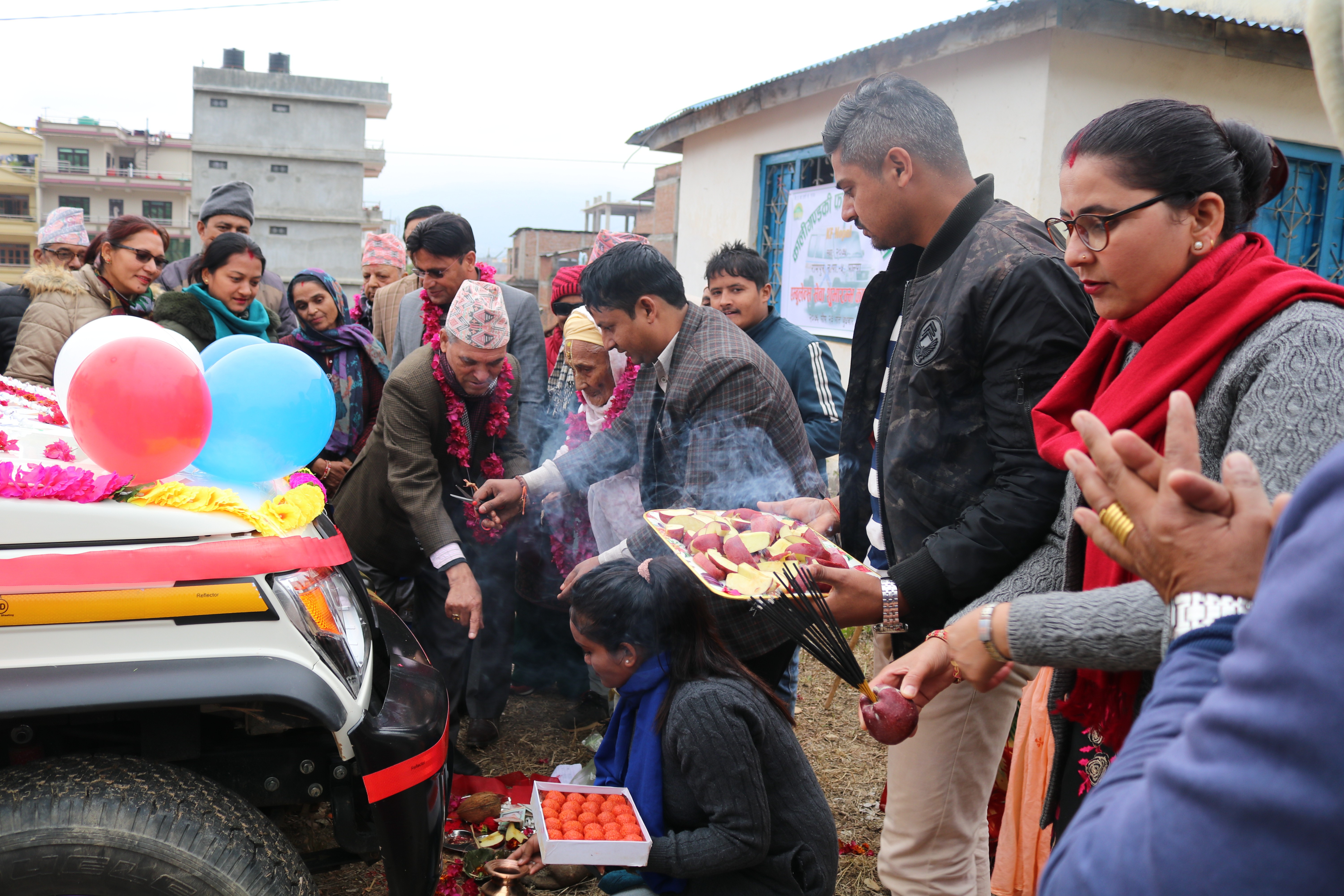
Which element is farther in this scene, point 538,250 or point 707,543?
point 538,250

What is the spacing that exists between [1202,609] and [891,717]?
1.02m

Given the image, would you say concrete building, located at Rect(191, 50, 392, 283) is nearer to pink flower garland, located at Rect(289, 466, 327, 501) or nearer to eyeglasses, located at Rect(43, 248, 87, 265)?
eyeglasses, located at Rect(43, 248, 87, 265)

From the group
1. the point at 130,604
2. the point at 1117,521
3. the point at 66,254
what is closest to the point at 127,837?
the point at 130,604

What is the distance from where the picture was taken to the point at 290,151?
48.2 metres

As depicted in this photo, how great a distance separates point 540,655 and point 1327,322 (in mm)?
4671

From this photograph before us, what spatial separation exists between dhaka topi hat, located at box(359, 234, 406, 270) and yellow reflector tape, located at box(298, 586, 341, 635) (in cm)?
498

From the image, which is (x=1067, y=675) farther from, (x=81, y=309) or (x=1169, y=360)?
(x=81, y=309)

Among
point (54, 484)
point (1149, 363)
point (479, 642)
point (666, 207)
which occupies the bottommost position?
point (479, 642)

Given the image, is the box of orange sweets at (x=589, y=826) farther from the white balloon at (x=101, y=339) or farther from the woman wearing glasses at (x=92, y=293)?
the woman wearing glasses at (x=92, y=293)

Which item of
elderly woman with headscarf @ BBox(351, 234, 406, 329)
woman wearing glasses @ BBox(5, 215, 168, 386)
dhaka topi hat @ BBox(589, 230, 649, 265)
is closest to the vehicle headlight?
woman wearing glasses @ BBox(5, 215, 168, 386)

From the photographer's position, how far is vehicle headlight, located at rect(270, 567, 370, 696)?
2.29 metres

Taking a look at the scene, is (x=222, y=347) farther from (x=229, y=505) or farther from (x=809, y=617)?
(x=809, y=617)

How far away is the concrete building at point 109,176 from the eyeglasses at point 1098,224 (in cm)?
5859

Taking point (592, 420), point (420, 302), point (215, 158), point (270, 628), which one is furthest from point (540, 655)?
point (215, 158)
